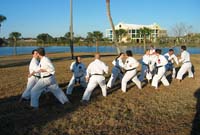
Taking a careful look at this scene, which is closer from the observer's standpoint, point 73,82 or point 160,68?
point 73,82

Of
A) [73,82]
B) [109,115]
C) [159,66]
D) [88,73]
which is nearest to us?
[109,115]

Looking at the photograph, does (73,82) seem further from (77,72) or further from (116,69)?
(116,69)

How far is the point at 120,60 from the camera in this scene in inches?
490

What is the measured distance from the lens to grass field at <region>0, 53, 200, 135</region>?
664 cm

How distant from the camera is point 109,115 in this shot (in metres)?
7.86

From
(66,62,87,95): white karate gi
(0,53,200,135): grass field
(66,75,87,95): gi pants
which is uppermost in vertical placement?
(66,62,87,95): white karate gi

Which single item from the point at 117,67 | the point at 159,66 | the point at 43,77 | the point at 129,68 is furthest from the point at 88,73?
the point at 159,66

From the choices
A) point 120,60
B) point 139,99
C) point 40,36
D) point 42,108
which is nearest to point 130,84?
point 120,60

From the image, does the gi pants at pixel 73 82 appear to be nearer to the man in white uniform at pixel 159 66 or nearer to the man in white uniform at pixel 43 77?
the man in white uniform at pixel 43 77

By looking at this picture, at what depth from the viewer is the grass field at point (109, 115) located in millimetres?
6637

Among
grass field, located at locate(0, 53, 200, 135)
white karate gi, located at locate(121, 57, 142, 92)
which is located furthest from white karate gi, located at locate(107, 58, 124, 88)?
grass field, located at locate(0, 53, 200, 135)

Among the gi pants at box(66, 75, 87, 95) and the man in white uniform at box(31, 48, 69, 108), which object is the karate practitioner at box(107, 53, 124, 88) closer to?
the gi pants at box(66, 75, 87, 95)

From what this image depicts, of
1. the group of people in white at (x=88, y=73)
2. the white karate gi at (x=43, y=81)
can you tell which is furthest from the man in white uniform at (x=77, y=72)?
the white karate gi at (x=43, y=81)

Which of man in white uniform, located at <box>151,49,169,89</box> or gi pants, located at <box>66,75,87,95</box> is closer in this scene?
gi pants, located at <box>66,75,87,95</box>
